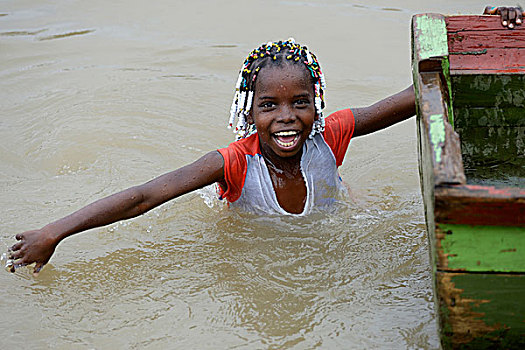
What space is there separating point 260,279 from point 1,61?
160 inches

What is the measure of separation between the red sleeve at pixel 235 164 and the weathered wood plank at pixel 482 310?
1.49m

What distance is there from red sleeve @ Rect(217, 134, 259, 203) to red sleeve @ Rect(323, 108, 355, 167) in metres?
0.37

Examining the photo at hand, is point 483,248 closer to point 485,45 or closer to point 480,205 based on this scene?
point 480,205

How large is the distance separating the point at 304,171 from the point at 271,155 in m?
0.19

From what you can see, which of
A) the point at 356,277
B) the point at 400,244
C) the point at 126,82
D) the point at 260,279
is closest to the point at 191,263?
the point at 260,279

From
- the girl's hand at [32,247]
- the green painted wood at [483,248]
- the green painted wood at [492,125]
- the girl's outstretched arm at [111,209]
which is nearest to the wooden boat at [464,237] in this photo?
the green painted wood at [483,248]

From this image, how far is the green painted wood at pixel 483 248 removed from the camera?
76.9 inches

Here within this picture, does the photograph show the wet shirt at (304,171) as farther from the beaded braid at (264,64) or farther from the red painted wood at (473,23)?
the red painted wood at (473,23)

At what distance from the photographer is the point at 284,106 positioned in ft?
10.5

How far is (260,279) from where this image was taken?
10.2 feet

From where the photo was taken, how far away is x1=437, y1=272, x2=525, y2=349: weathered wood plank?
2041mm

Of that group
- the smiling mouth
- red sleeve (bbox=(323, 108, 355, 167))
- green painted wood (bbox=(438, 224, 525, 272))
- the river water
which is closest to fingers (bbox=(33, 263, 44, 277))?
the river water

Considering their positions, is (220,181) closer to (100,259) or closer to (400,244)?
(100,259)

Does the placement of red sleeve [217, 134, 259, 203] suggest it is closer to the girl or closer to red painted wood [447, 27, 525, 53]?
the girl
